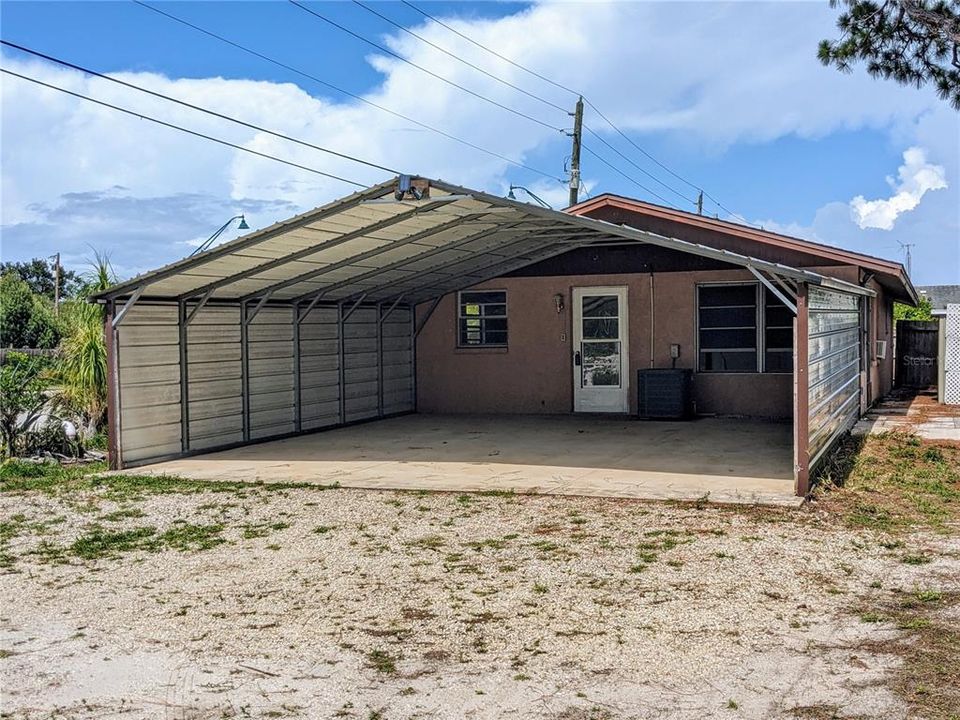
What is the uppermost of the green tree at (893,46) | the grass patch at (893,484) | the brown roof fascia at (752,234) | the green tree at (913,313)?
the green tree at (893,46)

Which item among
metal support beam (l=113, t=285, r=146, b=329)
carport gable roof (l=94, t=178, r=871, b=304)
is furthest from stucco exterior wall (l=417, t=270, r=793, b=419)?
metal support beam (l=113, t=285, r=146, b=329)

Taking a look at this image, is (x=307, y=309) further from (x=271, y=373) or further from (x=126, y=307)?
(x=126, y=307)

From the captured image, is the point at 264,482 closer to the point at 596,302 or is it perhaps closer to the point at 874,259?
the point at 596,302

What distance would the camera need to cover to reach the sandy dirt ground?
4.20 meters

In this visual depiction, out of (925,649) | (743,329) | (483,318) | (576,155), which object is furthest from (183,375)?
(576,155)

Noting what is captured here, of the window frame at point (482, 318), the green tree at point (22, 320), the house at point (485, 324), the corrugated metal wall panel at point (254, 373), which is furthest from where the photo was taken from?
the green tree at point (22, 320)

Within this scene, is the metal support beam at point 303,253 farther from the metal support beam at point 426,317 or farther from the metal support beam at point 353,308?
the metal support beam at point 426,317

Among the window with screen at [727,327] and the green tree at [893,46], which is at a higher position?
the green tree at [893,46]

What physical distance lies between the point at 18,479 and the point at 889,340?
1724 centimetres

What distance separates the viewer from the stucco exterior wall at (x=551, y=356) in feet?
48.1

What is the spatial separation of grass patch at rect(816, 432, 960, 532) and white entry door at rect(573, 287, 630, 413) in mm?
4332

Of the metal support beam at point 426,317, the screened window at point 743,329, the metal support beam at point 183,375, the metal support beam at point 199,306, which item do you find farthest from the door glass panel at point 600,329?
the metal support beam at point 183,375

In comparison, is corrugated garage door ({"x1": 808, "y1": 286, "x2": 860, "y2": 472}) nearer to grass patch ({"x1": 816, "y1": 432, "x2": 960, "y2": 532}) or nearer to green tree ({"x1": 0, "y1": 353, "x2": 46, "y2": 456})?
grass patch ({"x1": 816, "y1": 432, "x2": 960, "y2": 532})

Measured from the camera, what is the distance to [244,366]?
12.5 m
